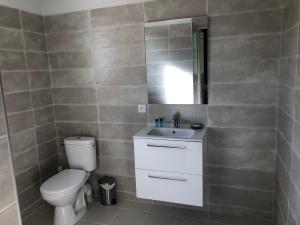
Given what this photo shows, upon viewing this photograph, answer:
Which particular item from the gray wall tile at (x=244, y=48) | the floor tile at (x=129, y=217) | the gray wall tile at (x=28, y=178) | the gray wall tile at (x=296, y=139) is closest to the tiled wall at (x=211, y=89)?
the gray wall tile at (x=244, y=48)

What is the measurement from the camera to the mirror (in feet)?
7.84

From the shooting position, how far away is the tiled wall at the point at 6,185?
82 cm

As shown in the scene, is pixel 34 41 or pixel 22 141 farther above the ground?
pixel 34 41

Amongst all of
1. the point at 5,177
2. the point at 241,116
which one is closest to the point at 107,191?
the point at 241,116

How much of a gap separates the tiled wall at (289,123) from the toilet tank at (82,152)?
1.94 metres

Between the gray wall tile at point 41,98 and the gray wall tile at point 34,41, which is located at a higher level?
the gray wall tile at point 34,41

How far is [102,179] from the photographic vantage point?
2.93m

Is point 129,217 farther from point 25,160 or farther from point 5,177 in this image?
→ point 5,177

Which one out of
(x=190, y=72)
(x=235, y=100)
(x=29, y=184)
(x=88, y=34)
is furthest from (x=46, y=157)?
(x=235, y=100)

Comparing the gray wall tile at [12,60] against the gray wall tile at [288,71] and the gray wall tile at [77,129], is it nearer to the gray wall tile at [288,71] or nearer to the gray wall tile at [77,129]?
the gray wall tile at [77,129]

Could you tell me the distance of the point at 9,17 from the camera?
8.06 feet

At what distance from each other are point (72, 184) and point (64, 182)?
0.32 ft

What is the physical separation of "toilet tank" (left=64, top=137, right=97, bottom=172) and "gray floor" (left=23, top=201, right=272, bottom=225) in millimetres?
504

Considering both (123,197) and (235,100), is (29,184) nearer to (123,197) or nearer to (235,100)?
(123,197)
